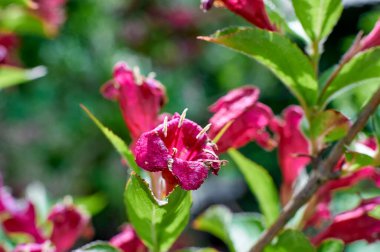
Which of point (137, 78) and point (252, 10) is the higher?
point (252, 10)

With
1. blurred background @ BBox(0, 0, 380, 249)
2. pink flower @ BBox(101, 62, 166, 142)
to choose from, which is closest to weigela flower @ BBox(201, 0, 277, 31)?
pink flower @ BBox(101, 62, 166, 142)

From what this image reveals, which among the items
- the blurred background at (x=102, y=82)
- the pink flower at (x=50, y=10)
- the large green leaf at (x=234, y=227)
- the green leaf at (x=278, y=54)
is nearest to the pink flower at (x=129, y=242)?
the large green leaf at (x=234, y=227)

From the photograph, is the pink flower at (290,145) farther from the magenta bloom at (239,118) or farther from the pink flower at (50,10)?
the pink flower at (50,10)

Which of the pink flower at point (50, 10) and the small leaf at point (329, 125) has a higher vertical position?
the small leaf at point (329, 125)

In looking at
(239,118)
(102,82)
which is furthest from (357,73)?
(102,82)

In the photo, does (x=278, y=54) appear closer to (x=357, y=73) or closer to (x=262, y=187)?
(x=357, y=73)

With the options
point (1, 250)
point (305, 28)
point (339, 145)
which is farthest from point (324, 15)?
point (1, 250)
